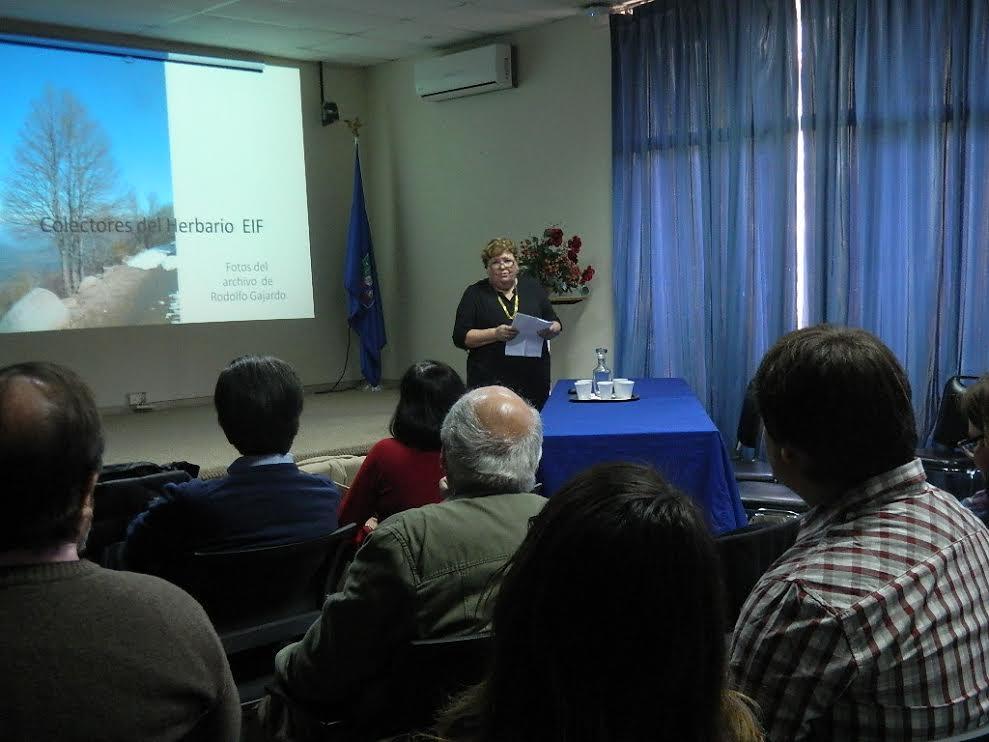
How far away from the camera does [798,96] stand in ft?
16.0

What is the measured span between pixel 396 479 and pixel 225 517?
0.65m

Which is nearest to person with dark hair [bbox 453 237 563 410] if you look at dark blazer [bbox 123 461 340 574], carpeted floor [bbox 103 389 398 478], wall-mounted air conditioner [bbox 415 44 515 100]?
carpeted floor [bbox 103 389 398 478]

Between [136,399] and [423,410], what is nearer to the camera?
[423,410]

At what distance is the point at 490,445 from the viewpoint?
5.82 ft

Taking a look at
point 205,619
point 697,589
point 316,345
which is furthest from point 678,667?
point 316,345

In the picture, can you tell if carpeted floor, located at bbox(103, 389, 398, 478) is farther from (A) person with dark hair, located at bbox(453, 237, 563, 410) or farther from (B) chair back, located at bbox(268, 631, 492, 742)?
(B) chair back, located at bbox(268, 631, 492, 742)

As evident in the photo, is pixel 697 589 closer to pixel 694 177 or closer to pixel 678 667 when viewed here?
pixel 678 667

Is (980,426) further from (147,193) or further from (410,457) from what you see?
(147,193)

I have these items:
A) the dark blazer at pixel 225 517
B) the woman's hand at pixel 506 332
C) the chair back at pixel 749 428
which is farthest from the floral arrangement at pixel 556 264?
the dark blazer at pixel 225 517

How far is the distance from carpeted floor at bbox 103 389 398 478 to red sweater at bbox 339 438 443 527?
1.90 metres

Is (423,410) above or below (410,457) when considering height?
above

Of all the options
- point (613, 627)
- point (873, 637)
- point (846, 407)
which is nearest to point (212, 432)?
point (846, 407)

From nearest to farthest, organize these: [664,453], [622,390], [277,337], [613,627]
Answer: [613,627], [664,453], [622,390], [277,337]

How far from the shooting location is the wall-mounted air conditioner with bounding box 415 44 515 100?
6199 mm
